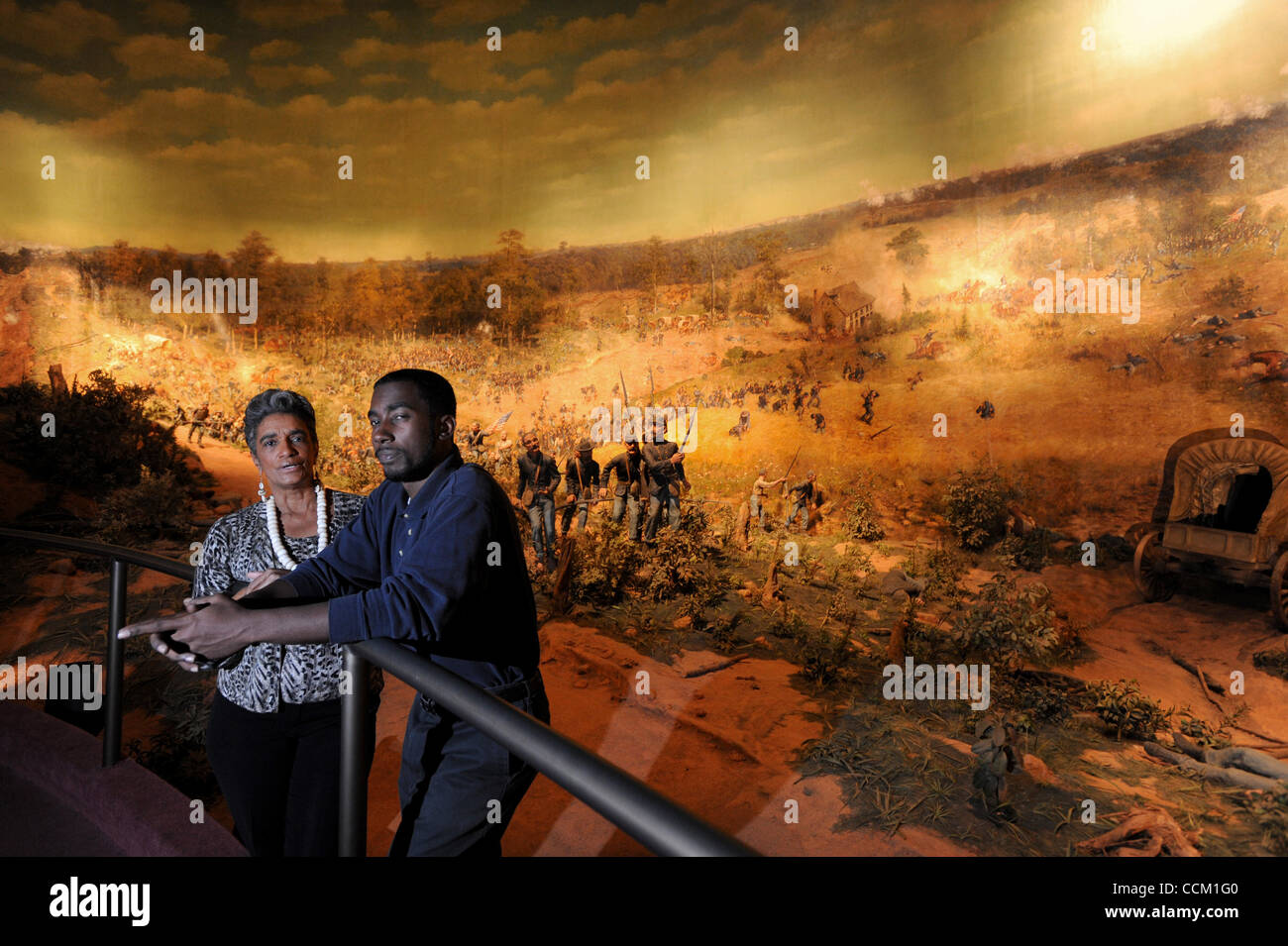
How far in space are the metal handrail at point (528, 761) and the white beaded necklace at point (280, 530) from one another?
1.05m

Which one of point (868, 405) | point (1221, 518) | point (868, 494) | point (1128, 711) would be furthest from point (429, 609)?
point (868, 405)

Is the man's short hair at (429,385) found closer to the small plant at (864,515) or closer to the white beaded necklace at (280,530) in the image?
the white beaded necklace at (280,530)

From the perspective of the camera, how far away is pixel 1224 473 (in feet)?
24.0

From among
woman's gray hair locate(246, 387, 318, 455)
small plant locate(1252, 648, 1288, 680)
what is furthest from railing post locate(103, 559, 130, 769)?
small plant locate(1252, 648, 1288, 680)

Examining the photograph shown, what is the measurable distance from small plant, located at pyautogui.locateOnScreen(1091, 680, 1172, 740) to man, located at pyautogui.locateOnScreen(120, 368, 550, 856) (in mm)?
6791

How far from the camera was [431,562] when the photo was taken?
157 centimetres

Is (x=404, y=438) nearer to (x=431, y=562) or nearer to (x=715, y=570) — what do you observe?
(x=431, y=562)

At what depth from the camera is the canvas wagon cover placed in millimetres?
6883

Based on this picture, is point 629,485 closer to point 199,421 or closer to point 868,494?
point 868,494

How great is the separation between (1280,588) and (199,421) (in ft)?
47.0

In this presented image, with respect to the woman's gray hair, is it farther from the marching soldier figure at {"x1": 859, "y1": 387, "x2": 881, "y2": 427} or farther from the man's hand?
the marching soldier figure at {"x1": 859, "y1": 387, "x2": 881, "y2": 427}

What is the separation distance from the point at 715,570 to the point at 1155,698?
488cm

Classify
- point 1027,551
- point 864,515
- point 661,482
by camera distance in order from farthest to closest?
point 661,482, point 864,515, point 1027,551
